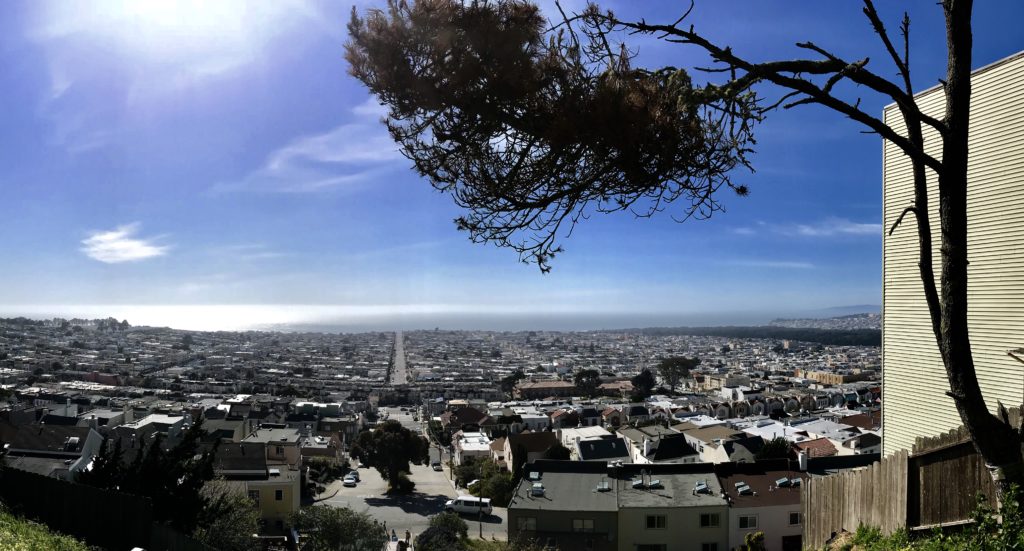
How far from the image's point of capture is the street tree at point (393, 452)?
2456cm

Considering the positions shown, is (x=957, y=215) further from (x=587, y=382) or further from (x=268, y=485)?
(x=587, y=382)

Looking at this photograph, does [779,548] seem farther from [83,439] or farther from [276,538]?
[83,439]

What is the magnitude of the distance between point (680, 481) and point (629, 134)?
49.2ft

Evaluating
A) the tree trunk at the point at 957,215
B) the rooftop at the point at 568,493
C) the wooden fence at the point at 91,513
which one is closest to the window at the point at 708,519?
the rooftop at the point at 568,493

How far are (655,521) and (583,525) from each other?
159 cm

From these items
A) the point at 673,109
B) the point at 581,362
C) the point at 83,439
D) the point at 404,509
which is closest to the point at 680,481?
the point at 404,509

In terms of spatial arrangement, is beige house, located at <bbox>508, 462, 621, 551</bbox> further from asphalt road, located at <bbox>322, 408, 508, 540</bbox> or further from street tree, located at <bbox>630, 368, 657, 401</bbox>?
street tree, located at <bbox>630, 368, 657, 401</bbox>

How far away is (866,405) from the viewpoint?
1876 inches

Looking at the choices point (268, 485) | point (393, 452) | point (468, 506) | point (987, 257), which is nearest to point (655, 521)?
point (468, 506)

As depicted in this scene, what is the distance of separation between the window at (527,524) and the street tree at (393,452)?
31.9ft

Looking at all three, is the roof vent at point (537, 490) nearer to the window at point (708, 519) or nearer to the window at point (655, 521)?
the window at point (655, 521)

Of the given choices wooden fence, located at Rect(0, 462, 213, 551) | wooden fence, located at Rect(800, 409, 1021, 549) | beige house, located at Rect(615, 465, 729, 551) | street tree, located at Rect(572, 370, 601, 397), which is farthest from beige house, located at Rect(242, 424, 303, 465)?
street tree, located at Rect(572, 370, 601, 397)

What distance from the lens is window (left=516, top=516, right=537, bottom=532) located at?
50.4 ft

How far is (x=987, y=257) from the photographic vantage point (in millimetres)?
5809
